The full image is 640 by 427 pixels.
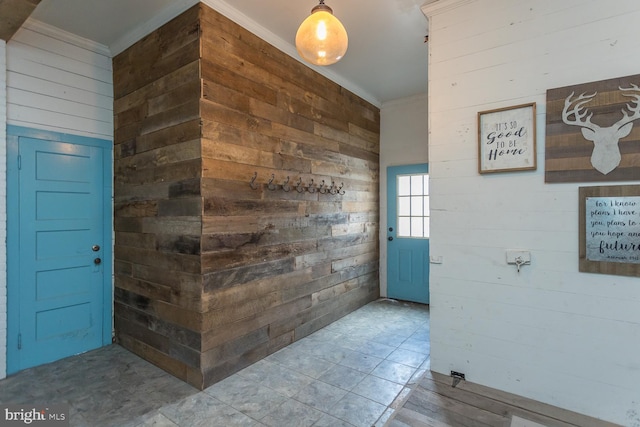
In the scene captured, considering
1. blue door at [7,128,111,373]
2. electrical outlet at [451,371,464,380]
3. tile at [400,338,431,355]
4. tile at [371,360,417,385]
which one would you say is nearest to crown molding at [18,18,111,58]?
blue door at [7,128,111,373]

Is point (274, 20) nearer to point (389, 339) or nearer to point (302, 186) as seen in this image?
point (302, 186)

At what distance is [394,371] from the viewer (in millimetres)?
2604

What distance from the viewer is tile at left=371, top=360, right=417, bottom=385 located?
2.48 meters

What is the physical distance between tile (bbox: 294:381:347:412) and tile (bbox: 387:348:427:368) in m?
0.72

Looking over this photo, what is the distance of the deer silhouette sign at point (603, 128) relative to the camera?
71.2 inches

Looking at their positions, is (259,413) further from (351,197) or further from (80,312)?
(351,197)

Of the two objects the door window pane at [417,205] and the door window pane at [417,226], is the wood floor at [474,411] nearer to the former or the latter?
the door window pane at [417,226]

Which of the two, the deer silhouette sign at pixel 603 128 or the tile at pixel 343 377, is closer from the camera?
the deer silhouette sign at pixel 603 128

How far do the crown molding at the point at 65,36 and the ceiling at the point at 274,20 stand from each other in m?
0.05

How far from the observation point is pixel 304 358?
285 centimetres

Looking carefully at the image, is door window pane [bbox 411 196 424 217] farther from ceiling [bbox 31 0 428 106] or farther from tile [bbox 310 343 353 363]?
tile [bbox 310 343 353 363]
